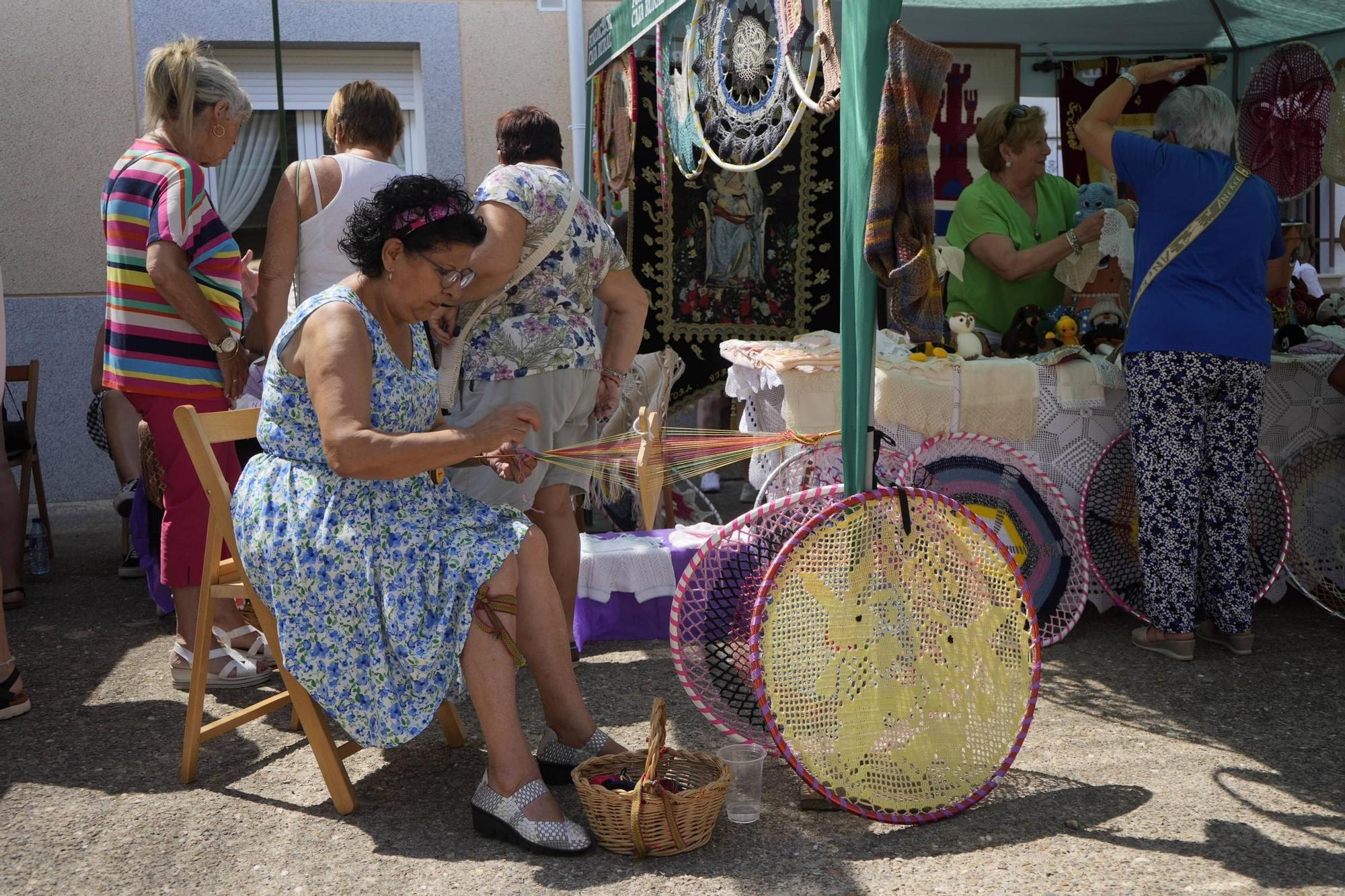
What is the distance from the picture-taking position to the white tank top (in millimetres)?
3676

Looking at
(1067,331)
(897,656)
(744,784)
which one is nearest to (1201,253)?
(1067,331)

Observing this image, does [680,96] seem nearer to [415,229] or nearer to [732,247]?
[732,247]

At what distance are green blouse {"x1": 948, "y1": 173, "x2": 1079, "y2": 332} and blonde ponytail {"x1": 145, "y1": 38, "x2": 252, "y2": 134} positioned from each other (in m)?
2.61

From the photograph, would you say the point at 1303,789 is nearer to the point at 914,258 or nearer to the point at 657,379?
the point at 914,258

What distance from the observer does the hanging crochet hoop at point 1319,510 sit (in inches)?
177

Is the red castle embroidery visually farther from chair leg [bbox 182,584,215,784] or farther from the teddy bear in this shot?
chair leg [bbox 182,584,215,784]

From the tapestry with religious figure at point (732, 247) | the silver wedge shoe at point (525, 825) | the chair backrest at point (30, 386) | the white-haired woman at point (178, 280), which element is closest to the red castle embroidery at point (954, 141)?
the tapestry with religious figure at point (732, 247)

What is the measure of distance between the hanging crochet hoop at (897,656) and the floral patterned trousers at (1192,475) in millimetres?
1341

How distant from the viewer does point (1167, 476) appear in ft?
13.1

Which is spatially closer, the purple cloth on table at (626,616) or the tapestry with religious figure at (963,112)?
the purple cloth on table at (626,616)

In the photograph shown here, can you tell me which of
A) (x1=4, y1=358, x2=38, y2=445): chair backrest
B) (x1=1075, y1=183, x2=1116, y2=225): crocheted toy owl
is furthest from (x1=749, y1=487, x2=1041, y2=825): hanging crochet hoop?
(x1=4, y1=358, x2=38, y2=445): chair backrest

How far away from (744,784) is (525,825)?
52 centimetres

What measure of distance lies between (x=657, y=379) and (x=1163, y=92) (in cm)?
331

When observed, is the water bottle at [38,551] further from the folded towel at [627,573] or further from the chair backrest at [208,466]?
the chair backrest at [208,466]
